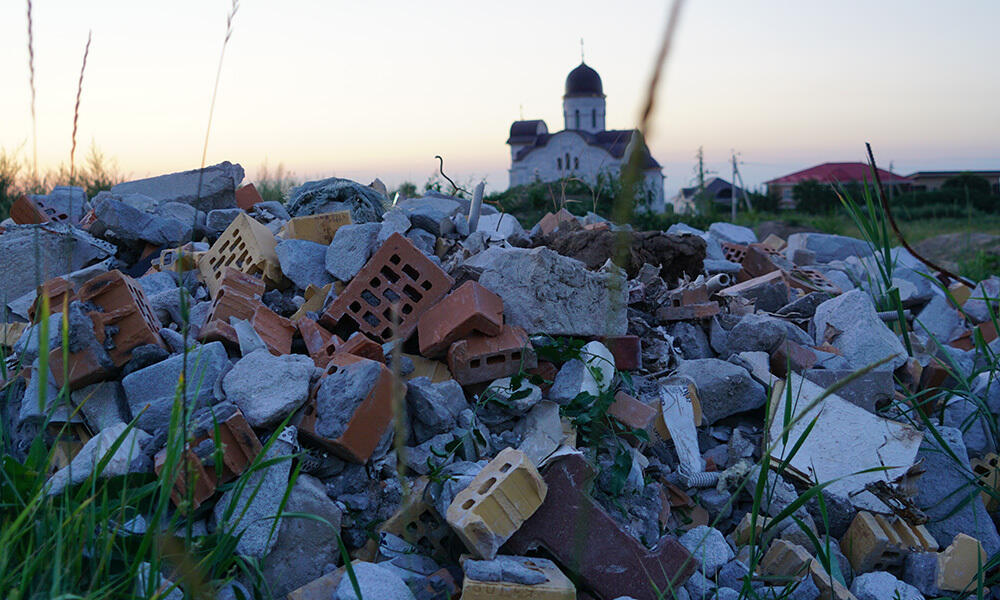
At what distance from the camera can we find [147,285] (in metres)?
4.06

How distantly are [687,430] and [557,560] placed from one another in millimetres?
1149

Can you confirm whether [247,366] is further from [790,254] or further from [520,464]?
[790,254]

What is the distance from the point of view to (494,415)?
315cm

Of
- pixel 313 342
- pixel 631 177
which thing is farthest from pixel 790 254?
pixel 631 177

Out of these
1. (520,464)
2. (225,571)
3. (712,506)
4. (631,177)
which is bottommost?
(712,506)

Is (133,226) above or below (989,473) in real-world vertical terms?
above

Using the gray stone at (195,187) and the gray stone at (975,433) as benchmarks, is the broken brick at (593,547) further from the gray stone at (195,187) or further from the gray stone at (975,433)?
the gray stone at (195,187)

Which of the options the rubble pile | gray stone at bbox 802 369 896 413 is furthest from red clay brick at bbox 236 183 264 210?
gray stone at bbox 802 369 896 413

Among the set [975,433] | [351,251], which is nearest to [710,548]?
[975,433]

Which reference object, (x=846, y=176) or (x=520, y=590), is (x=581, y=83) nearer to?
(x=846, y=176)

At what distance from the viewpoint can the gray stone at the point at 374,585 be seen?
2.22 metres

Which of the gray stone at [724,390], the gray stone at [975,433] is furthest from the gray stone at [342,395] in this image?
the gray stone at [975,433]

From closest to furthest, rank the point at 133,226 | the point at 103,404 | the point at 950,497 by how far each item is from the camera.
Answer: the point at 103,404, the point at 950,497, the point at 133,226

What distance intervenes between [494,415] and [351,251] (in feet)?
4.62
